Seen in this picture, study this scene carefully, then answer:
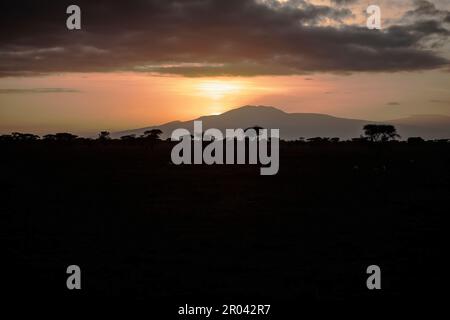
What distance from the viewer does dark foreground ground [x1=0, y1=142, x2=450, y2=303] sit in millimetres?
9734

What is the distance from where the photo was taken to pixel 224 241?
1315 centimetres

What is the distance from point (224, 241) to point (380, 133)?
6209 centimetres

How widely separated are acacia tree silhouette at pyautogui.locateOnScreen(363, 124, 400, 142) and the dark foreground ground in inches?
1858

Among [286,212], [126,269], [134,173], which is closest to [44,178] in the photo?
[134,173]

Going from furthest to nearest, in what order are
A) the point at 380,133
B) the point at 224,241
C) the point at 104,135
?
the point at 104,135 < the point at 380,133 < the point at 224,241
